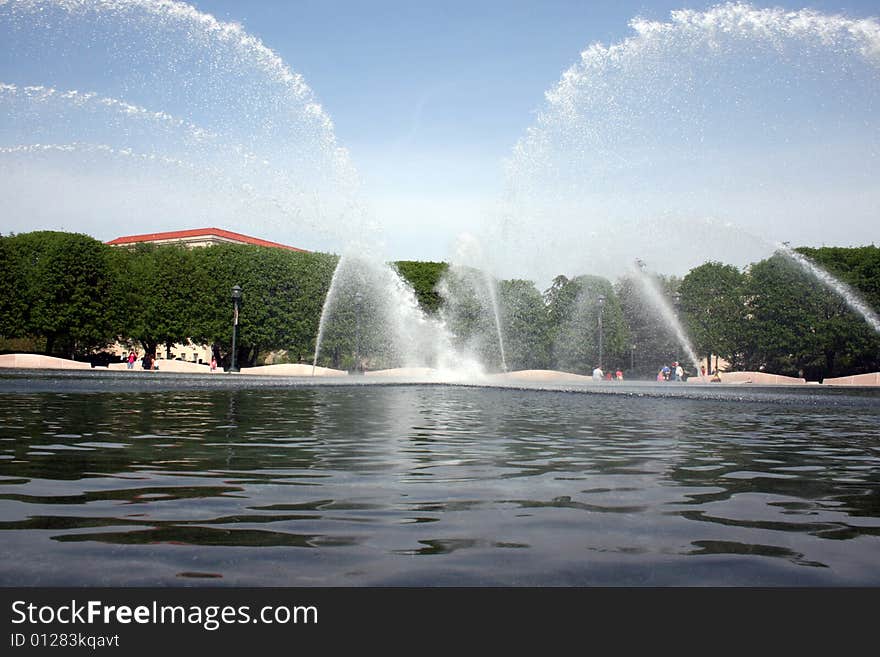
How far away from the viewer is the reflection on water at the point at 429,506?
4965mm

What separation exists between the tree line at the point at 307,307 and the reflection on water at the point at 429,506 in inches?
2061

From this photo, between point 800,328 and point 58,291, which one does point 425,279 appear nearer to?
point 58,291

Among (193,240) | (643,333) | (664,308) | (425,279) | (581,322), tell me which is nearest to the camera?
(581,322)

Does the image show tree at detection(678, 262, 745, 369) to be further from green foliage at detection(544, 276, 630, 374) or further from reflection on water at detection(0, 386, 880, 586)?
reflection on water at detection(0, 386, 880, 586)

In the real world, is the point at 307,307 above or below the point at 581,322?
above

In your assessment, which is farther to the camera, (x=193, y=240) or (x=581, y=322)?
(x=193, y=240)

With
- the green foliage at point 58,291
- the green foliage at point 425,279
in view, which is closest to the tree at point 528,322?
the green foliage at point 425,279

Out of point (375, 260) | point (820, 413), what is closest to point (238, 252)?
point (375, 260)

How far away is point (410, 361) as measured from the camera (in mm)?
62219

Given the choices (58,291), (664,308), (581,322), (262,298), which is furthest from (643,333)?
(58,291)

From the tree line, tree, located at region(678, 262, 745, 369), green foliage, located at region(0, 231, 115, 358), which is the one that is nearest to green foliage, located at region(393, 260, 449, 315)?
the tree line

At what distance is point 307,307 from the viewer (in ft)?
243

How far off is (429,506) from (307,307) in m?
67.9
